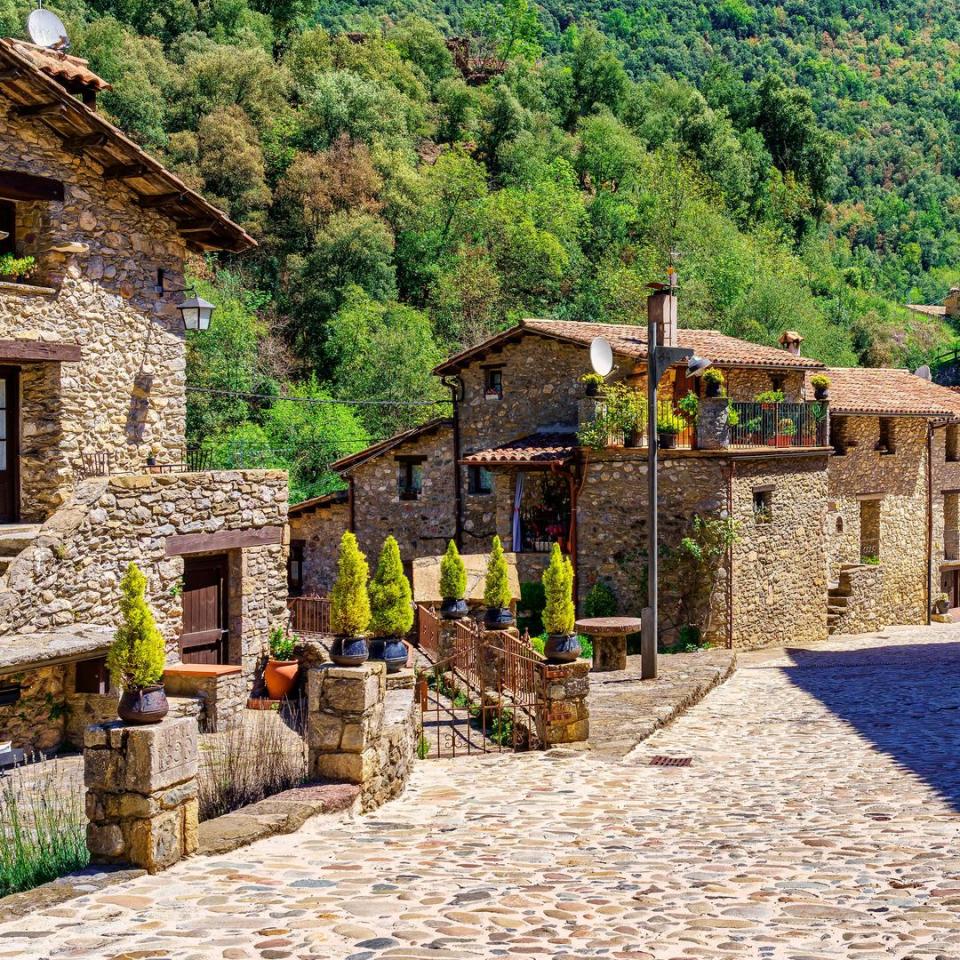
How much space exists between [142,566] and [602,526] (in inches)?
456

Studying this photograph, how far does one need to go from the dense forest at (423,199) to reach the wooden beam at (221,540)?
48.0 ft

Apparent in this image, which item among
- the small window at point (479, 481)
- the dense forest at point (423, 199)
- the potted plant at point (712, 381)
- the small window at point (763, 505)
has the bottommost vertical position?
the small window at point (763, 505)

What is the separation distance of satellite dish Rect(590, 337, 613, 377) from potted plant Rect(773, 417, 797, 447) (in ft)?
20.9

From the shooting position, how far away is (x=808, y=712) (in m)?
14.8

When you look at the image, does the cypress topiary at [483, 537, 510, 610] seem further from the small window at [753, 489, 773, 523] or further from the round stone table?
the small window at [753, 489, 773, 523]

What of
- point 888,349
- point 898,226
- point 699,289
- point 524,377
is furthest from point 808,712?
point 898,226

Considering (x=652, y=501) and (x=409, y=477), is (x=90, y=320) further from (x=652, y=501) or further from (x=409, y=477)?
(x=409, y=477)

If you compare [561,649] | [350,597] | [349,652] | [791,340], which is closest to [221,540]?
[561,649]

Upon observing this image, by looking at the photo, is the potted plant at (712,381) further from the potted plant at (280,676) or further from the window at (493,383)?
the potted plant at (280,676)

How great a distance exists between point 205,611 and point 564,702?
4.90 metres

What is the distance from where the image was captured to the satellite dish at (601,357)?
19.5m

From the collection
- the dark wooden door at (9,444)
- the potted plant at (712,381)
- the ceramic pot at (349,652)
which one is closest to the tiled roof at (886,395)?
the potted plant at (712,381)

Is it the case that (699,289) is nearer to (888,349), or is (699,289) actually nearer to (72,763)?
(888,349)

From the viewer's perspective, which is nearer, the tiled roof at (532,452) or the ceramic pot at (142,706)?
the ceramic pot at (142,706)
